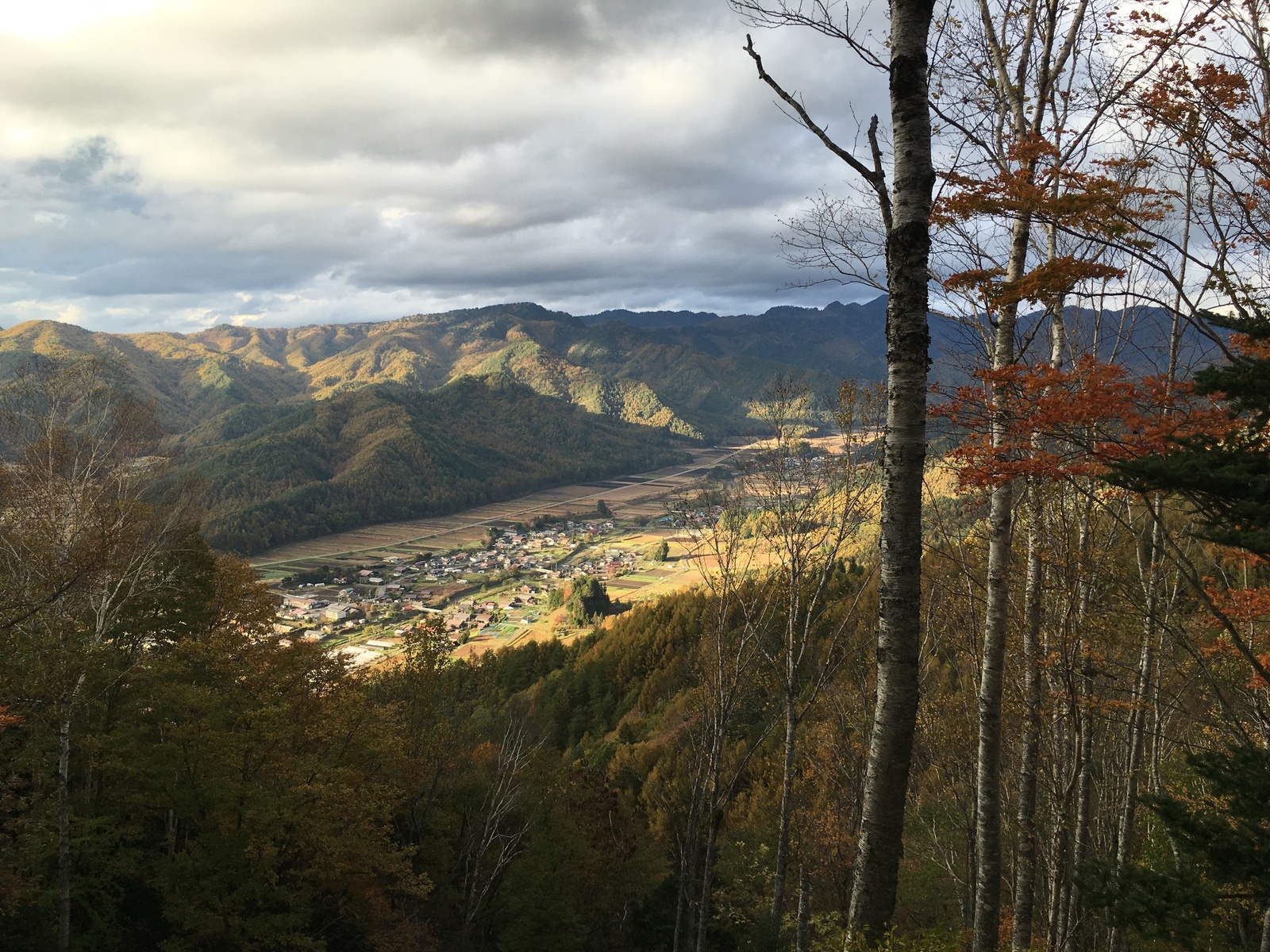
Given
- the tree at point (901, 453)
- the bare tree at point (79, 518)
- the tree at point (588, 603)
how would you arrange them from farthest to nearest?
the tree at point (588, 603)
the bare tree at point (79, 518)
the tree at point (901, 453)

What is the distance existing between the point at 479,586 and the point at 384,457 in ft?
211

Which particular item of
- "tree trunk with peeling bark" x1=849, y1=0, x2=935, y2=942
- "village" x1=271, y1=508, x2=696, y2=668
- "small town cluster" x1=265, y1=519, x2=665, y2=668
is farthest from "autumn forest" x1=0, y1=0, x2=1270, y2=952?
"small town cluster" x1=265, y1=519, x2=665, y2=668

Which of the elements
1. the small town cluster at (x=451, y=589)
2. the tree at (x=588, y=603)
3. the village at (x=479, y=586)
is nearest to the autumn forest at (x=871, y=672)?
the village at (x=479, y=586)

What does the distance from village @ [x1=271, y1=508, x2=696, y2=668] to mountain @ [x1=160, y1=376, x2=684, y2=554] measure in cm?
1685

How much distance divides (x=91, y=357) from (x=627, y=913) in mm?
21071

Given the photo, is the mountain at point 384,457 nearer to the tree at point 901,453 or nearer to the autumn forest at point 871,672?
the autumn forest at point 871,672

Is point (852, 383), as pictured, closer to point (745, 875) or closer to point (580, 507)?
point (745, 875)

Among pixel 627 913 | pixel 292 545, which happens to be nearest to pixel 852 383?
pixel 627 913

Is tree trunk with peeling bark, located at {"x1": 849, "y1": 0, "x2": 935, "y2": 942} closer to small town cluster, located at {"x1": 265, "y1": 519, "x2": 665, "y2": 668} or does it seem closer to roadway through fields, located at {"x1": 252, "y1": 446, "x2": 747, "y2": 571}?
small town cluster, located at {"x1": 265, "y1": 519, "x2": 665, "y2": 668}

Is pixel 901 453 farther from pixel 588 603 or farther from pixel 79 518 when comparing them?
pixel 588 603

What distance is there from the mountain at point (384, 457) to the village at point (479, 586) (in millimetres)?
16853

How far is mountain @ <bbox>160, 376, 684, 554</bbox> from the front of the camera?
96.8 m

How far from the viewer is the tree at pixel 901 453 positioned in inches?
155

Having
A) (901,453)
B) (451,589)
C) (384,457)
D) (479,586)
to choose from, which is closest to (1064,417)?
(901,453)
